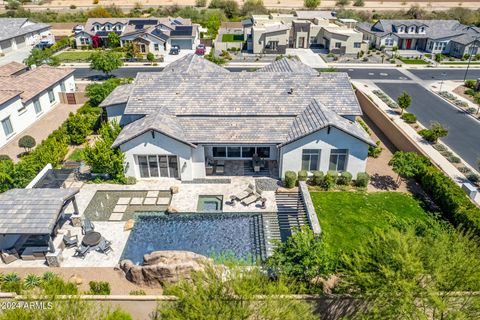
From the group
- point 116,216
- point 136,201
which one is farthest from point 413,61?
point 116,216

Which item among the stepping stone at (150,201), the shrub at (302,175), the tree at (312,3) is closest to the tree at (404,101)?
the shrub at (302,175)

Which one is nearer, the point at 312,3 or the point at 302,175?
the point at 302,175

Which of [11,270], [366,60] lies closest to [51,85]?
[11,270]

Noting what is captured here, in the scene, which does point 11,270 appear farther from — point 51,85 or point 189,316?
point 51,85

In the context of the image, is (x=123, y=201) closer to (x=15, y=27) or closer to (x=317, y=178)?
(x=317, y=178)

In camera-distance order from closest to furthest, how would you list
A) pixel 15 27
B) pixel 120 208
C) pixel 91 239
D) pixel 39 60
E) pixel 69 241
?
pixel 69 241 → pixel 91 239 → pixel 120 208 → pixel 39 60 → pixel 15 27

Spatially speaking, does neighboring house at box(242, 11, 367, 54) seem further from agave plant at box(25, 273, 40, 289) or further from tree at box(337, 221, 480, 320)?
tree at box(337, 221, 480, 320)

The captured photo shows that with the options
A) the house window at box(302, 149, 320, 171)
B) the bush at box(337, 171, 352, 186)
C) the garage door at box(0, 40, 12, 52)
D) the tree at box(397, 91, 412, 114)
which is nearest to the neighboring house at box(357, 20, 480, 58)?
the tree at box(397, 91, 412, 114)
